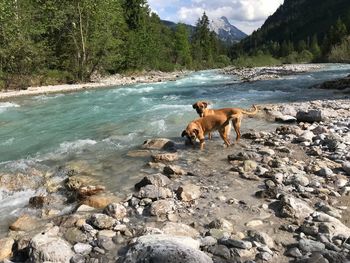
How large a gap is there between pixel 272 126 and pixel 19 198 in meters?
8.00

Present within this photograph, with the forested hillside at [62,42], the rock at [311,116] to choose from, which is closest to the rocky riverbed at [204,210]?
the rock at [311,116]

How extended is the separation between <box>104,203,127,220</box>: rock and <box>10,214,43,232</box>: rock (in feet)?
3.74

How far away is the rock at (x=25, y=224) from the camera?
6.16m

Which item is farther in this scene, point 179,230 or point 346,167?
point 346,167

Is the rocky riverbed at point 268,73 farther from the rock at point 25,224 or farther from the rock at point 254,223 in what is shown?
the rock at point 25,224

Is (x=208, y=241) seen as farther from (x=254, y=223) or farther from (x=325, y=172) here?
(x=325, y=172)

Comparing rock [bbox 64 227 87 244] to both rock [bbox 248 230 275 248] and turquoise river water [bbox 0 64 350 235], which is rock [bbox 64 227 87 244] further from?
rock [bbox 248 230 275 248]

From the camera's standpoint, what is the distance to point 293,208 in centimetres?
573

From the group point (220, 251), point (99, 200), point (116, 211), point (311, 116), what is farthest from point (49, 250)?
point (311, 116)

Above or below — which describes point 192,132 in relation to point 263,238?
above

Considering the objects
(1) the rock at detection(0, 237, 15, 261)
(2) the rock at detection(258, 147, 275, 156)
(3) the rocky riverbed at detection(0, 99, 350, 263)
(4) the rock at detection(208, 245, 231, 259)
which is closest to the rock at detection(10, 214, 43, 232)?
(3) the rocky riverbed at detection(0, 99, 350, 263)

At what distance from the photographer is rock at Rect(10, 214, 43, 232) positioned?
6156 mm

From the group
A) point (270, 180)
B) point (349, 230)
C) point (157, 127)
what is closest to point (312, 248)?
point (349, 230)

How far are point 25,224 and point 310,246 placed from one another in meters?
4.32
